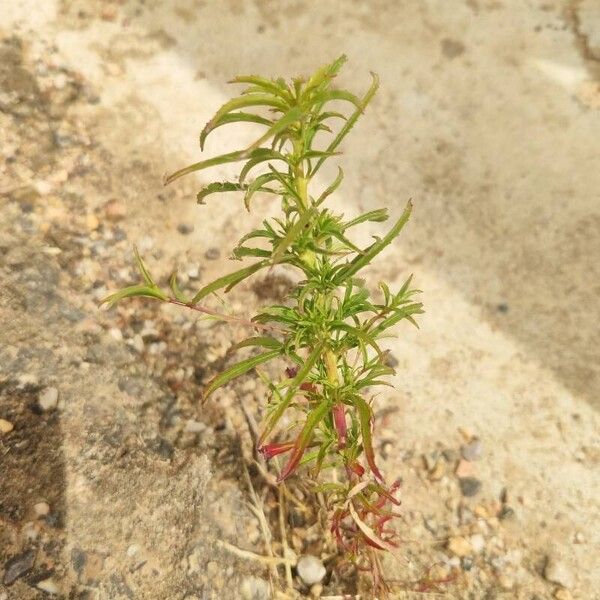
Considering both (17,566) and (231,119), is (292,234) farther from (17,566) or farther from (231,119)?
(17,566)

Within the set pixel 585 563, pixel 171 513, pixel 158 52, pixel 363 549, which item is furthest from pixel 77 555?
pixel 158 52

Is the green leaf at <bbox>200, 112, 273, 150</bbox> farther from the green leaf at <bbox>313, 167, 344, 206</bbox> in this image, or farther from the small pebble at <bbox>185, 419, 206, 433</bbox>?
the small pebble at <bbox>185, 419, 206, 433</bbox>

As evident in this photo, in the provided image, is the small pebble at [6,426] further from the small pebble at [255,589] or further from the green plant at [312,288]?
the small pebble at [255,589]

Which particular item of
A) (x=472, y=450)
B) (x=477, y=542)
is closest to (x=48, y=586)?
(x=477, y=542)

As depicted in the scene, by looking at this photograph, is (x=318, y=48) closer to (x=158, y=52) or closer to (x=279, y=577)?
(x=158, y=52)

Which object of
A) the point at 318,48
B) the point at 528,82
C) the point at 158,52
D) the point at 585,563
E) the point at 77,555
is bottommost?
the point at 77,555

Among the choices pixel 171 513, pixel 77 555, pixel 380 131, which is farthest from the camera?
pixel 380 131
